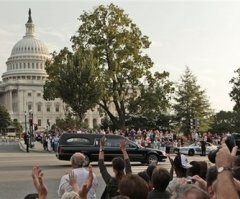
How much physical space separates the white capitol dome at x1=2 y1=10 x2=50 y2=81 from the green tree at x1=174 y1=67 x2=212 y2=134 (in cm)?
10693

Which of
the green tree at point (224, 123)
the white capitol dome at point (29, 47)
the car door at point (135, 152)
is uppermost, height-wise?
the white capitol dome at point (29, 47)

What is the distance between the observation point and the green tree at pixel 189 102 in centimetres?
7731

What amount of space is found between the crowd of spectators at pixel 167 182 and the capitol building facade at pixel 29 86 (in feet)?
528

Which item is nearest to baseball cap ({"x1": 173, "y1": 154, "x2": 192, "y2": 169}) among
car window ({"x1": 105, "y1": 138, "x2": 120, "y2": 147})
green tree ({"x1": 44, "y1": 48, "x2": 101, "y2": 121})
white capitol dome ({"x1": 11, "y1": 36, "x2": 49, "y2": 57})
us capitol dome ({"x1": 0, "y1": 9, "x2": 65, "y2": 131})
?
car window ({"x1": 105, "y1": 138, "x2": 120, "y2": 147})

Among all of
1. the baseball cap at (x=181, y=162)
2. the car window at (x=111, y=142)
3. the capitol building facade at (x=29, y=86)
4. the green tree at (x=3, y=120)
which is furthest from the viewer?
the capitol building facade at (x=29, y=86)

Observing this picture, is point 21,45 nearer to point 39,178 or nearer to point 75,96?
point 75,96

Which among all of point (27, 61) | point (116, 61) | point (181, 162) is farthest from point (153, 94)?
point (27, 61)

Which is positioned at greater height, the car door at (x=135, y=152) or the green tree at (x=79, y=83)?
the green tree at (x=79, y=83)

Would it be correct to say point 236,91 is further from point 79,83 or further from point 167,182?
point 167,182

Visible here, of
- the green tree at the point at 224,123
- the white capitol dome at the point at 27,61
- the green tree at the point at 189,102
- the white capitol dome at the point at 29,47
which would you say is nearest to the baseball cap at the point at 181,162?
the green tree at the point at 189,102

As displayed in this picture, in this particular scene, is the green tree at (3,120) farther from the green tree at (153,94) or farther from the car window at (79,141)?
the car window at (79,141)

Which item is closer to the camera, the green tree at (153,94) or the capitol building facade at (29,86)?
the green tree at (153,94)

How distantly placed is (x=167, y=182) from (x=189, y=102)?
234ft

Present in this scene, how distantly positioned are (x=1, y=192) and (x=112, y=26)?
4208 centimetres
